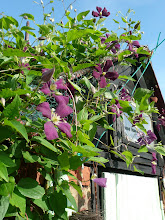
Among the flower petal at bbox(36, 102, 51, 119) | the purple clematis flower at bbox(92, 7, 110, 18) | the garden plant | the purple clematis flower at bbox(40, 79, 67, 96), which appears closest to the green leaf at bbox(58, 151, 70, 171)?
the garden plant

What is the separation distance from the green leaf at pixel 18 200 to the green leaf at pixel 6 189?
4 centimetres

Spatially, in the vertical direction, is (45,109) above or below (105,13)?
below

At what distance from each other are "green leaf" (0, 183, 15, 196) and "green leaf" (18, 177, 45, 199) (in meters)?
0.06

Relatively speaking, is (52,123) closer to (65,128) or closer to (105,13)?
(65,128)

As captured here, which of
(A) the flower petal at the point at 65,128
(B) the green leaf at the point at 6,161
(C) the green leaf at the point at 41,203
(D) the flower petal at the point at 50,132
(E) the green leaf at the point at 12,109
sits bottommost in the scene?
(C) the green leaf at the point at 41,203

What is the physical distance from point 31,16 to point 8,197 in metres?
1.06

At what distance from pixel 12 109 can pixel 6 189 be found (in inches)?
Result: 9.8

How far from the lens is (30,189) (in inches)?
34.5

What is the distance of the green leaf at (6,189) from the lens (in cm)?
77

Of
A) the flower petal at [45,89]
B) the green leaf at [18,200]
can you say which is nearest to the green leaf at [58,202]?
the green leaf at [18,200]

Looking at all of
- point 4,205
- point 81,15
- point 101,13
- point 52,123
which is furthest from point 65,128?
point 101,13

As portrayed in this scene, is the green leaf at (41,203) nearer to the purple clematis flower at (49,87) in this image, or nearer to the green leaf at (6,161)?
the green leaf at (6,161)

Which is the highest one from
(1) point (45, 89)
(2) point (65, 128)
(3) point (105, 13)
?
(3) point (105, 13)

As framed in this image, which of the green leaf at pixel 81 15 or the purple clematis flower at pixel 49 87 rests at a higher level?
the green leaf at pixel 81 15
